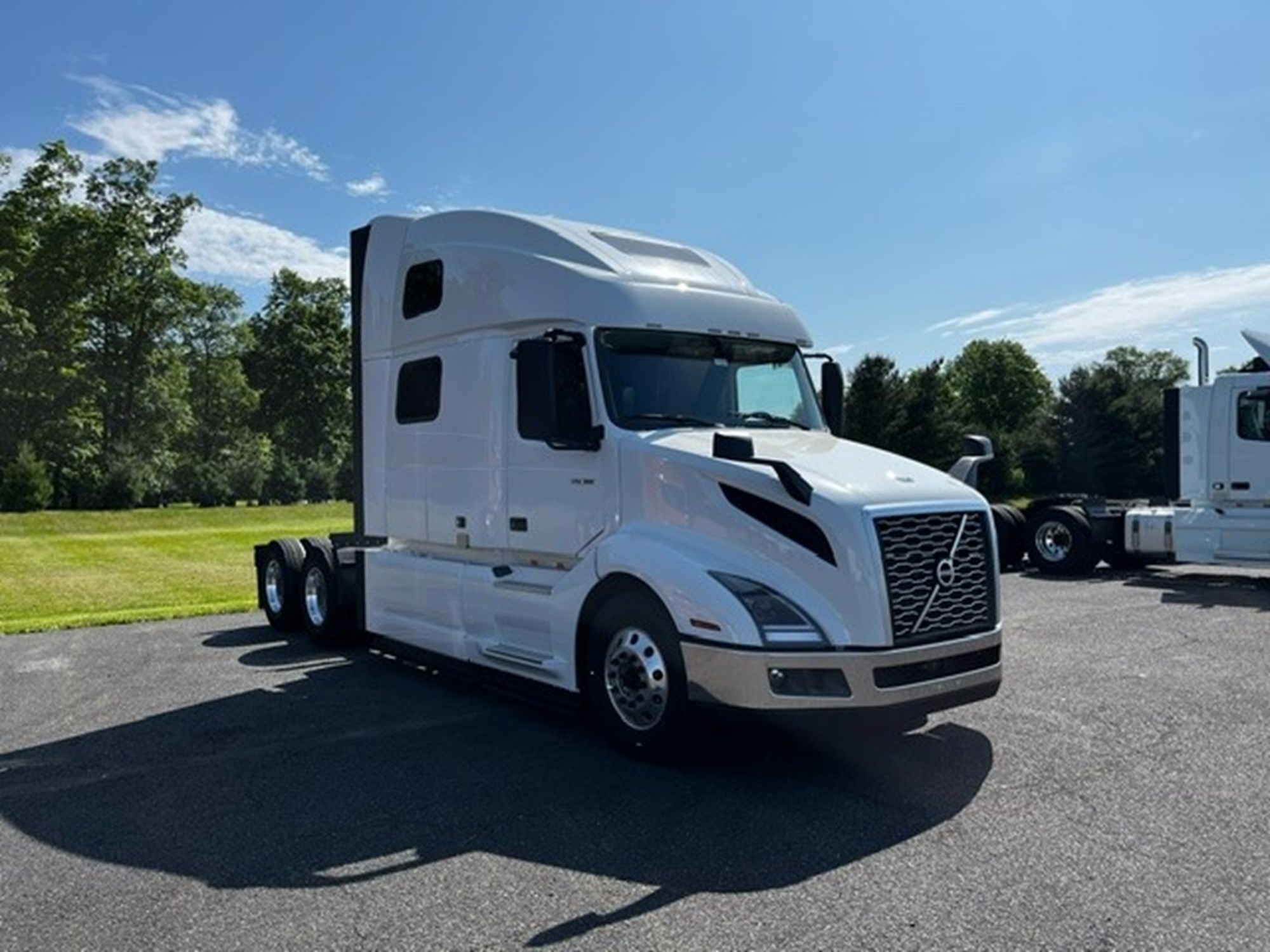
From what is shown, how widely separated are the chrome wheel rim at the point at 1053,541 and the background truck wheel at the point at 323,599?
39.5ft

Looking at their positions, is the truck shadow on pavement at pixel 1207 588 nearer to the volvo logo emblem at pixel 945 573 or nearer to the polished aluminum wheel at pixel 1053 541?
the polished aluminum wheel at pixel 1053 541

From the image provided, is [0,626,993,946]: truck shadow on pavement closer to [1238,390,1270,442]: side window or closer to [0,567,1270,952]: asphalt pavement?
[0,567,1270,952]: asphalt pavement

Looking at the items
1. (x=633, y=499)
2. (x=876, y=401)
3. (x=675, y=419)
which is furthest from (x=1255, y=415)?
(x=876, y=401)

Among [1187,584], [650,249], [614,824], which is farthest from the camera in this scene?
[1187,584]

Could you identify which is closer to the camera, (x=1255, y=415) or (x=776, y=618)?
(x=776, y=618)

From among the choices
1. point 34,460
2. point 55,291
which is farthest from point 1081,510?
point 55,291

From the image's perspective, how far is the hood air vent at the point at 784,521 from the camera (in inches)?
207

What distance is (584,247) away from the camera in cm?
679

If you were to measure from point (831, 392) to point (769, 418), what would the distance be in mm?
909

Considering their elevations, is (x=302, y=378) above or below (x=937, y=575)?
above

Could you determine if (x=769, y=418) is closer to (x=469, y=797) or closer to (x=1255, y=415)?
(x=469, y=797)

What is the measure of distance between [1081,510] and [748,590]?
43.3 ft

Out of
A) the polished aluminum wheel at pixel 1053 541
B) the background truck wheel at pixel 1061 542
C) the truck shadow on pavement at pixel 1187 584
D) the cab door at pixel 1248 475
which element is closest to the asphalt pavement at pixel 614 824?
the truck shadow on pavement at pixel 1187 584

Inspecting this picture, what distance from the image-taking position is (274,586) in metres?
11.2
